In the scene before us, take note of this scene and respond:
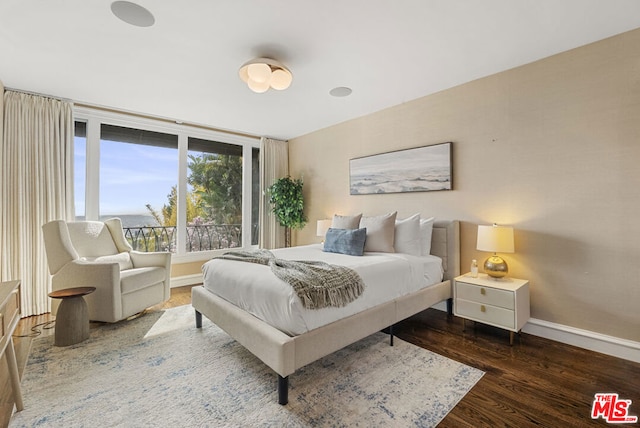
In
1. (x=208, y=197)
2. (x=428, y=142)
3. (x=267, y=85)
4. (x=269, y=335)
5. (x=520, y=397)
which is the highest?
(x=267, y=85)

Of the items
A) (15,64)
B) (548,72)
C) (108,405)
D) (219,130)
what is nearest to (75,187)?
(15,64)

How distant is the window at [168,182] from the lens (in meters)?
3.82

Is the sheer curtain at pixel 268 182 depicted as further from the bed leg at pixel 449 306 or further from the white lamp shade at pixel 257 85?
the bed leg at pixel 449 306

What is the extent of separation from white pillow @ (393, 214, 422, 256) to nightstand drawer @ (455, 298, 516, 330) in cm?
66

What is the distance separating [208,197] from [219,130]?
1176 millimetres

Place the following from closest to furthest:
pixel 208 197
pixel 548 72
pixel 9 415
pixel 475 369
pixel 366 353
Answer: pixel 9 415 → pixel 475 369 → pixel 366 353 → pixel 548 72 → pixel 208 197

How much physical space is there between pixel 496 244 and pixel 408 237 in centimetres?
85

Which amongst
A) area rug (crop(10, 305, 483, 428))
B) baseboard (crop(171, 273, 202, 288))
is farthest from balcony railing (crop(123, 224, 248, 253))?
area rug (crop(10, 305, 483, 428))

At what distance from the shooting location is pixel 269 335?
71.7 inches

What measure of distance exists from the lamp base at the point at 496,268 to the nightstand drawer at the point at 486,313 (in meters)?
0.33

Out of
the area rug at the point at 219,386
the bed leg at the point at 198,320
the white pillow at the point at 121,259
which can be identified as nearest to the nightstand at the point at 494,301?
the area rug at the point at 219,386

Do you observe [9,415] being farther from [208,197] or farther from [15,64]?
[208,197]

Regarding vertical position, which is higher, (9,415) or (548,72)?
(548,72)

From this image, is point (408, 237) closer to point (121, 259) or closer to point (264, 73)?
point (264, 73)
